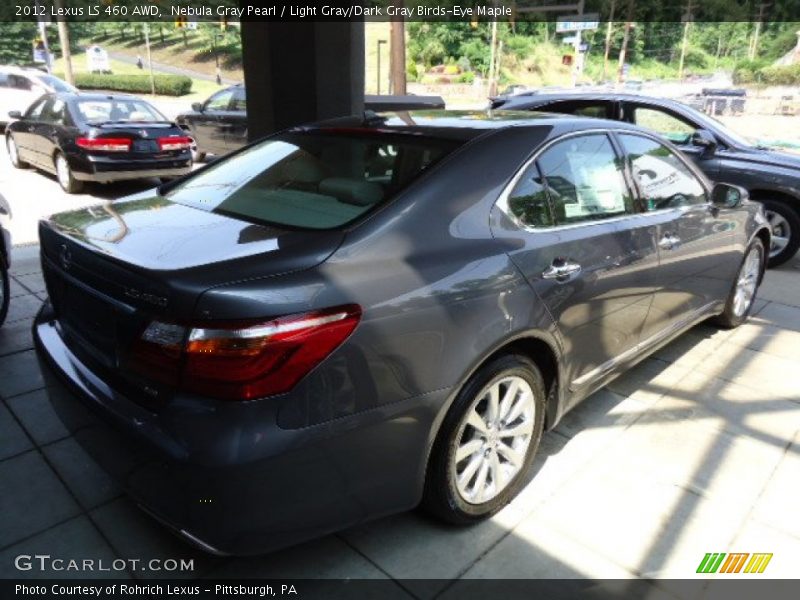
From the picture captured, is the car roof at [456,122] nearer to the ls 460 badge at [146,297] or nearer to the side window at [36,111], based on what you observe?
the ls 460 badge at [146,297]

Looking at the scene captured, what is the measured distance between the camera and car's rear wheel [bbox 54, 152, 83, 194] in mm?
8898

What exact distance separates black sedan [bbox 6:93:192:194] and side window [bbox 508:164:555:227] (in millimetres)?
7773

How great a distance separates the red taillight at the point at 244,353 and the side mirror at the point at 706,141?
6.14 m

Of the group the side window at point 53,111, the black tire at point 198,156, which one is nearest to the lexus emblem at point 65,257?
the side window at point 53,111

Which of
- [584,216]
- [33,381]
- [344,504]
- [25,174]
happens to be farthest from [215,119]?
[344,504]

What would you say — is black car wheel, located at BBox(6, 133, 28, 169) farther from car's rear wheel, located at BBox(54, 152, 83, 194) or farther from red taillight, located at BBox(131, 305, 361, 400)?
red taillight, located at BBox(131, 305, 361, 400)

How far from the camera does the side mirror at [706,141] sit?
6.52m

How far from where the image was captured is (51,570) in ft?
6.98

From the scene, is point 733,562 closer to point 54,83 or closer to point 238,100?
point 238,100

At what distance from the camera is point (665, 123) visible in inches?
269

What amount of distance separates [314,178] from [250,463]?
1.28m

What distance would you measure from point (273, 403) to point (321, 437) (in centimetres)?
18

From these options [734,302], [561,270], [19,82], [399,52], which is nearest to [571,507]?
[561,270]

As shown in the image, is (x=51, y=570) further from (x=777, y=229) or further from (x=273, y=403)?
(x=777, y=229)
